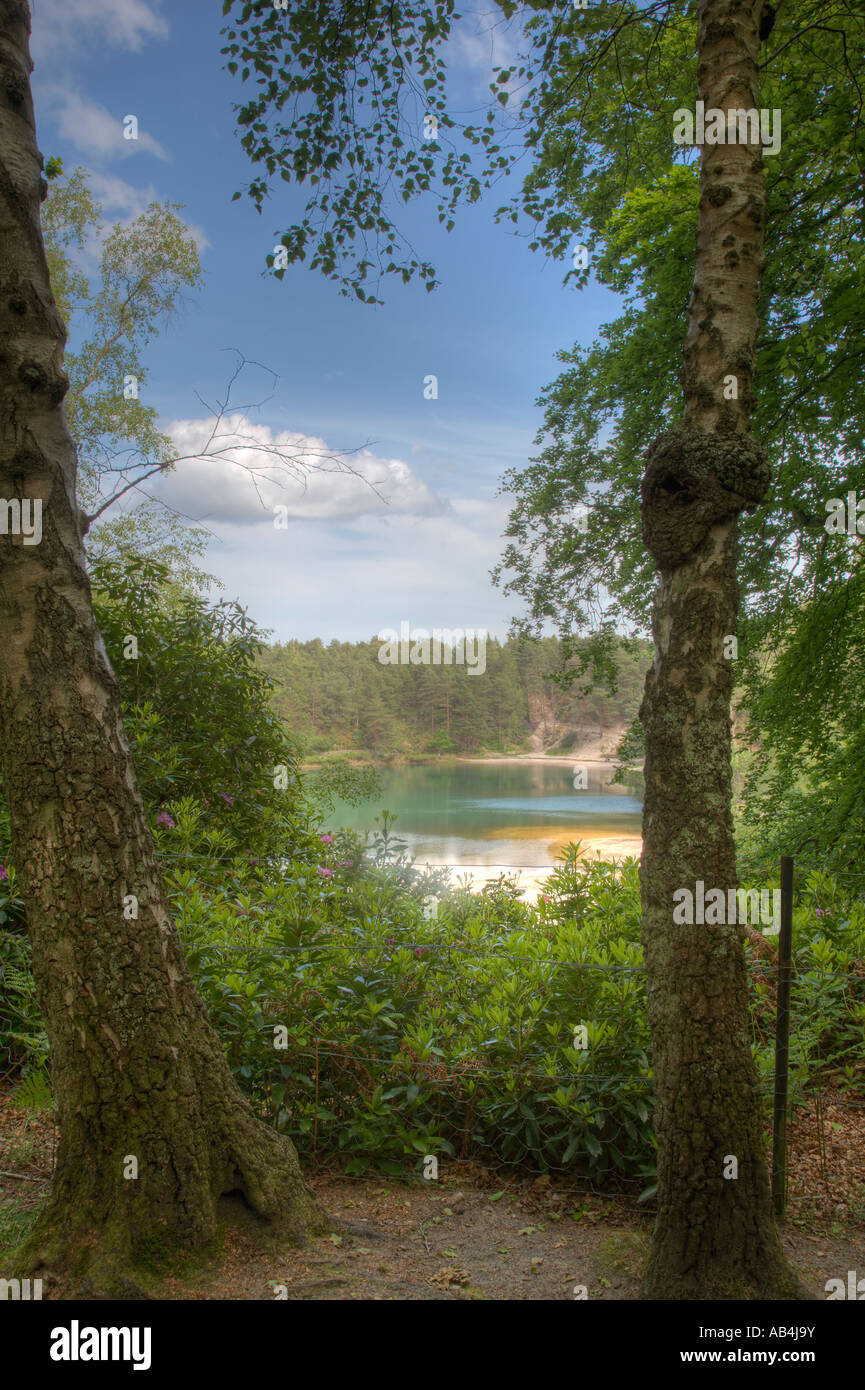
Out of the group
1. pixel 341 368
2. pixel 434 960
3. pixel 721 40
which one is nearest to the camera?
pixel 721 40

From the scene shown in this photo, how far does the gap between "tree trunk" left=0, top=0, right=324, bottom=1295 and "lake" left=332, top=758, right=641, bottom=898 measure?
185 inches

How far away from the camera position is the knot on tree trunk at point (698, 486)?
78.8 inches

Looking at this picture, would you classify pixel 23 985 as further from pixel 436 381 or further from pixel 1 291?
pixel 436 381

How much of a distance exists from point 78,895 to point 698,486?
189 cm

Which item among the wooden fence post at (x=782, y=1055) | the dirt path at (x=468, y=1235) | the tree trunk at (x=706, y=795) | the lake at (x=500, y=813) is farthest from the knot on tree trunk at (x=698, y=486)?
the lake at (x=500, y=813)

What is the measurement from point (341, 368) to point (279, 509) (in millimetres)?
11865

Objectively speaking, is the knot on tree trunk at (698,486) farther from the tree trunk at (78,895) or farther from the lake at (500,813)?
the lake at (500,813)

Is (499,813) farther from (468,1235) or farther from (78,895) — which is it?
(78,895)

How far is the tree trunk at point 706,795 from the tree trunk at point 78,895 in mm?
1227

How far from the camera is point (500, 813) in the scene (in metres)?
16.9

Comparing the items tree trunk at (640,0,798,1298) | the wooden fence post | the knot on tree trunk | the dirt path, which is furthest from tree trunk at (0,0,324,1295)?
the wooden fence post

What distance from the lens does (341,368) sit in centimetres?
1456

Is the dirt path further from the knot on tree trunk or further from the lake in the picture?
the lake
